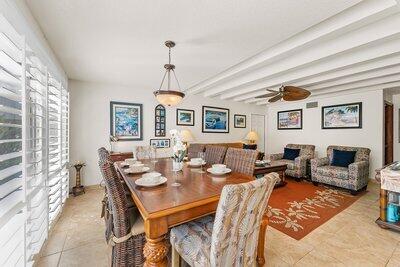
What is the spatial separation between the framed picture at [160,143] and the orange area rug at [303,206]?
9.16ft

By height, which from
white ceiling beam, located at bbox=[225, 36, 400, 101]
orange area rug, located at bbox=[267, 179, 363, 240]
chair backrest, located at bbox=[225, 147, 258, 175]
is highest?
white ceiling beam, located at bbox=[225, 36, 400, 101]

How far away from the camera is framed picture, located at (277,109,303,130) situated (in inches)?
223

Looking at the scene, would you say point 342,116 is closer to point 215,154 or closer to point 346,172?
point 346,172

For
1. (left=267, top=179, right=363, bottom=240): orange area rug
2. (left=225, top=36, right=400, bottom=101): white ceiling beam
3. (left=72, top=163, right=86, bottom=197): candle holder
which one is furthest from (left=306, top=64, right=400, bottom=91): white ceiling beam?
(left=72, top=163, right=86, bottom=197): candle holder

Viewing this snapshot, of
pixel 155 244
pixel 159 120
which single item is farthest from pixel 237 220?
pixel 159 120

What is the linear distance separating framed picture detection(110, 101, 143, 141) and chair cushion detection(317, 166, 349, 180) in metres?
4.21

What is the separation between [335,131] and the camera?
4855 mm

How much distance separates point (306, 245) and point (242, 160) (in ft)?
3.66

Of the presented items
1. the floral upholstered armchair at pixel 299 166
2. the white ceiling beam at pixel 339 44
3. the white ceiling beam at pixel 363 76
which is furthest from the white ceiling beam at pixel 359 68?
the floral upholstered armchair at pixel 299 166

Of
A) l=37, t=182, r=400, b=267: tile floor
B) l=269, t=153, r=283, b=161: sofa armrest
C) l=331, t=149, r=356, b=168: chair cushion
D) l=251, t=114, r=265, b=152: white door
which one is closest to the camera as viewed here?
l=37, t=182, r=400, b=267: tile floor

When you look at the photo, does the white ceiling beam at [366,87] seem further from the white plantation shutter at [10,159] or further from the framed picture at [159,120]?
the white plantation shutter at [10,159]

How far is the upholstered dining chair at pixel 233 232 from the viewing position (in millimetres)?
914

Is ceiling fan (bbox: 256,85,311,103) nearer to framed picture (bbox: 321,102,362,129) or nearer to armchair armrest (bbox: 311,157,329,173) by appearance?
armchair armrest (bbox: 311,157,329,173)

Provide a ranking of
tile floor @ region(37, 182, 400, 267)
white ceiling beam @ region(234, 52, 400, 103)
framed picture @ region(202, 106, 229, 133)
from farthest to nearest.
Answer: framed picture @ region(202, 106, 229, 133) → white ceiling beam @ region(234, 52, 400, 103) → tile floor @ region(37, 182, 400, 267)
